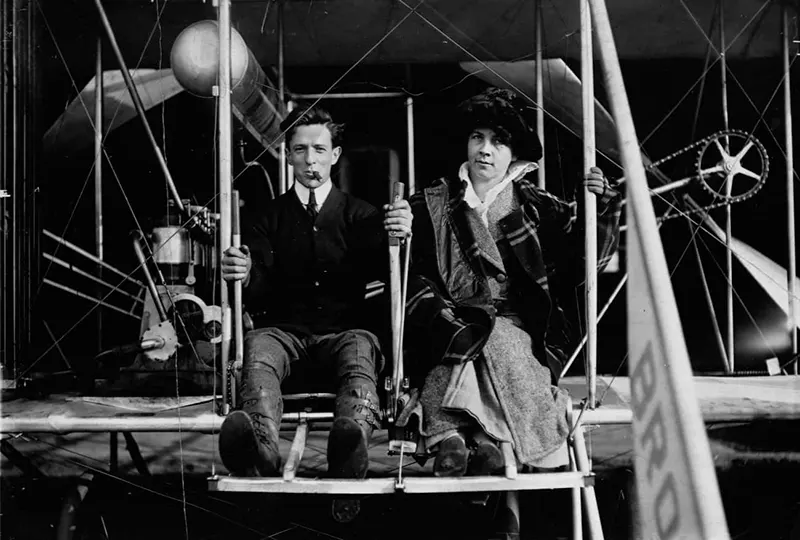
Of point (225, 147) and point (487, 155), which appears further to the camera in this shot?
point (487, 155)

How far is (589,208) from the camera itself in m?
1.71

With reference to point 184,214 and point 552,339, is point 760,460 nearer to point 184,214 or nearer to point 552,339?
point 552,339

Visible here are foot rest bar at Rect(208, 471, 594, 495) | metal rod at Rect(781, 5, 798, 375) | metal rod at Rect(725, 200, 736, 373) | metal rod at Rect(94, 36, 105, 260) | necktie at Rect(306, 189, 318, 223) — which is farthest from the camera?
metal rod at Rect(94, 36, 105, 260)

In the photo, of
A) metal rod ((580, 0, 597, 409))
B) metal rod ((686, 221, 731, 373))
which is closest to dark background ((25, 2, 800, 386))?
metal rod ((686, 221, 731, 373))

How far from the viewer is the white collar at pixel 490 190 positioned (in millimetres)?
1890

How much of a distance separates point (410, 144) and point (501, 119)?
549mm

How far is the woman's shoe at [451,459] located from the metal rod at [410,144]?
3.04 ft

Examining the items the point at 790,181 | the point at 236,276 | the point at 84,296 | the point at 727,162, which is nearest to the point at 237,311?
the point at 236,276

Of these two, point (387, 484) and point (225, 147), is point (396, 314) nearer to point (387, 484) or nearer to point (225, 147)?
point (387, 484)

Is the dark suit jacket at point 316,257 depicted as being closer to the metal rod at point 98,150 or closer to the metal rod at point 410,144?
the metal rod at point 410,144

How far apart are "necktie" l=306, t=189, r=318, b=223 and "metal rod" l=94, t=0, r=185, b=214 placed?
0.54 meters

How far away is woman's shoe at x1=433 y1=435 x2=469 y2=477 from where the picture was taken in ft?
5.27

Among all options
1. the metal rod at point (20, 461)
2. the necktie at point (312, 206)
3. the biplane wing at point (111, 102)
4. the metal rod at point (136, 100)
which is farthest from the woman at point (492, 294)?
the metal rod at point (20, 461)

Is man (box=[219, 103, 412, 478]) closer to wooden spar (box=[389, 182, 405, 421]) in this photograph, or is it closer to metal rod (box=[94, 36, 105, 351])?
wooden spar (box=[389, 182, 405, 421])
